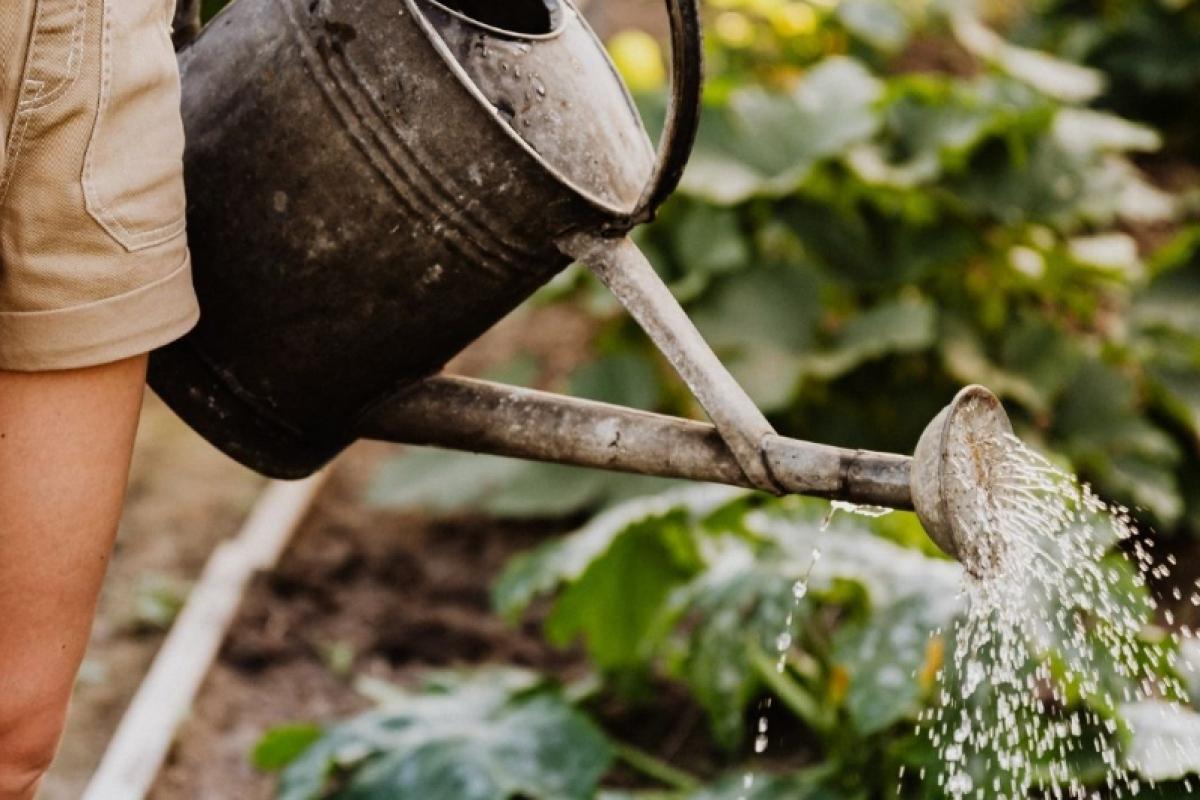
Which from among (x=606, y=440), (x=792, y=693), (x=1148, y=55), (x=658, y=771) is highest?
(x=606, y=440)

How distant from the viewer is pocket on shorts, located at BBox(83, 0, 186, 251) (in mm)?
1251

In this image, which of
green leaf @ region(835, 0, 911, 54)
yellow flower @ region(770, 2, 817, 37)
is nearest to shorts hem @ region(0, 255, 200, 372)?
green leaf @ region(835, 0, 911, 54)

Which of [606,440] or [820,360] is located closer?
[606,440]

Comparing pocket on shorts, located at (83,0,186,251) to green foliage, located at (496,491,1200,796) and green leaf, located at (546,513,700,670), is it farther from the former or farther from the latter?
green leaf, located at (546,513,700,670)

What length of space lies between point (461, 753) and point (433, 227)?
48.0 inches

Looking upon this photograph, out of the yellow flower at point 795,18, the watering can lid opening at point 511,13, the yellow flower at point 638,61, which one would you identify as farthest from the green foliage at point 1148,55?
the watering can lid opening at point 511,13

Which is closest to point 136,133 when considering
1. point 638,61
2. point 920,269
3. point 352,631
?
point 352,631

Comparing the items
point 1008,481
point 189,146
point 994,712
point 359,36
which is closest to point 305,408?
point 189,146

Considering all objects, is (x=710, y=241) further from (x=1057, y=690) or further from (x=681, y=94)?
(x=681, y=94)

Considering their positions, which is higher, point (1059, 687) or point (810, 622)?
point (1059, 687)

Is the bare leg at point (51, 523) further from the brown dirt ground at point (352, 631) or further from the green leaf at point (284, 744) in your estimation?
the brown dirt ground at point (352, 631)

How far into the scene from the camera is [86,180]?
1.26 m

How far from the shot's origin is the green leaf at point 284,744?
102 inches

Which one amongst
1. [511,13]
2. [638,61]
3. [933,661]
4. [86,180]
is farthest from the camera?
[638,61]
